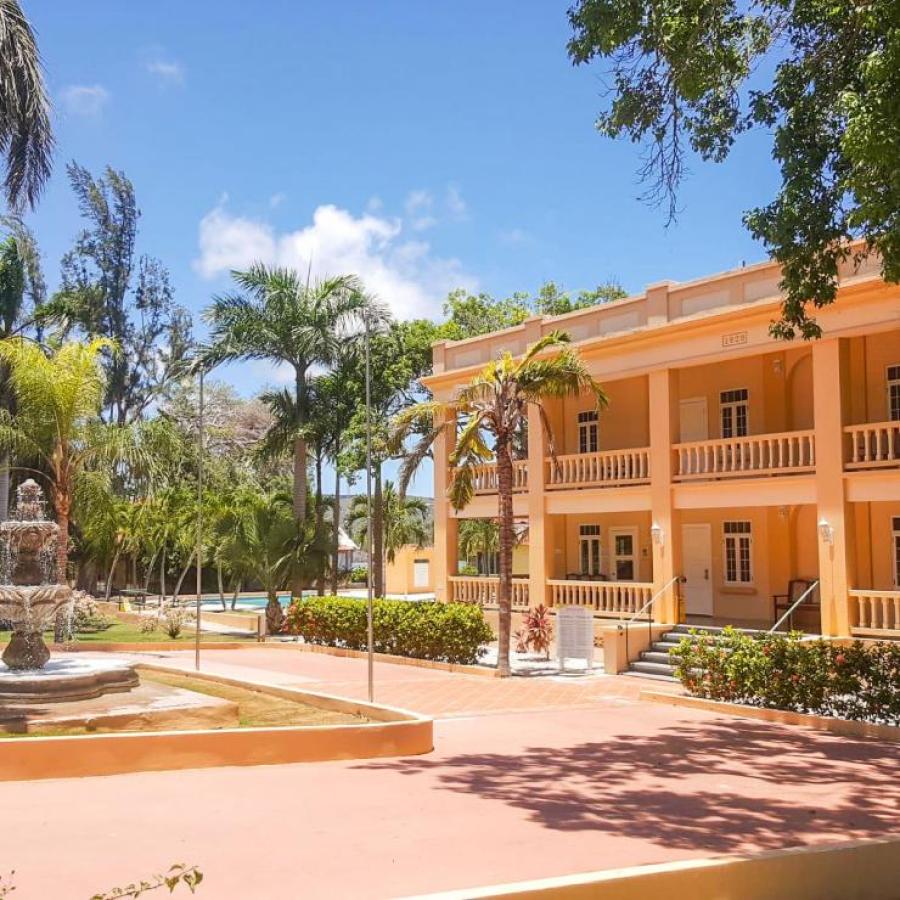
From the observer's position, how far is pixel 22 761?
367 inches

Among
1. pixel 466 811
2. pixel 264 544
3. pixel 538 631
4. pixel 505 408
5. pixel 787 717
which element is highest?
pixel 505 408

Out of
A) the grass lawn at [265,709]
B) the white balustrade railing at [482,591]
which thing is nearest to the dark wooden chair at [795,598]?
the white balustrade railing at [482,591]

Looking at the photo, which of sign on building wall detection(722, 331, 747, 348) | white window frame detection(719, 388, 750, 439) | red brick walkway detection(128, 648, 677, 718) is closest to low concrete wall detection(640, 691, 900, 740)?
red brick walkway detection(128, 648, 677, 718)

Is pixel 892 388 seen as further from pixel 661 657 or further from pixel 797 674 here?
pixel 797 674

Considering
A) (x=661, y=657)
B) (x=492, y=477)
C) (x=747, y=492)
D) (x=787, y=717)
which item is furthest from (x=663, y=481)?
(x=787, y=717)

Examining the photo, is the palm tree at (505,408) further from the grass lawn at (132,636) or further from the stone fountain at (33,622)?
the grass lawn at (132,636)

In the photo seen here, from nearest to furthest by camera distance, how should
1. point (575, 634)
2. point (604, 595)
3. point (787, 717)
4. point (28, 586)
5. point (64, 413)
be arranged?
point (787, 717)
point (28, 586)
point (575, 634)
point (604, 595)
point (64, 413)

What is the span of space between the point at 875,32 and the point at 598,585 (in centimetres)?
1407

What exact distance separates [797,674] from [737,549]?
899cm

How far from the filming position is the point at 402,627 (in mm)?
20859

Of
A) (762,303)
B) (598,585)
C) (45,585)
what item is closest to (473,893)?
(45,585)

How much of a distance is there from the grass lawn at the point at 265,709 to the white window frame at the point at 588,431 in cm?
1180

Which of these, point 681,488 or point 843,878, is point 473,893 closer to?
point 843,878

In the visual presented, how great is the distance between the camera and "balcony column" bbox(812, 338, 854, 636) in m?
17.5
